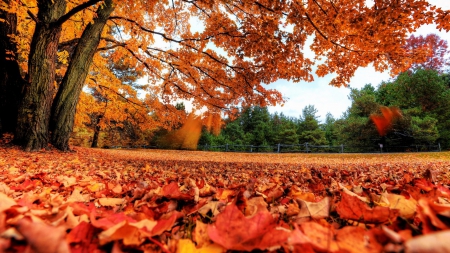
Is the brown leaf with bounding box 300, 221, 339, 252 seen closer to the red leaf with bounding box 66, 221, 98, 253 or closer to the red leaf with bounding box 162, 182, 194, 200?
the red leaf with bounding box 66, 221, 98, 253

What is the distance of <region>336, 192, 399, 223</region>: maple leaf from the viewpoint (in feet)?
2.18

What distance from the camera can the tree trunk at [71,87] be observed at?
6539 millimetres

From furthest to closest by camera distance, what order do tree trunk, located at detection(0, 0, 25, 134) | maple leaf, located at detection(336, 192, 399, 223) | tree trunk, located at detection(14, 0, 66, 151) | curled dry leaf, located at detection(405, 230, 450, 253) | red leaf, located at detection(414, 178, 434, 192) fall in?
tree trunk, located at detection(0, 0, 25, 134) → tree trunk, located at detection(14, 0, 66, 151) → red leaf, located at detection(414, 178, 434, 192) → maple leaf, located at detection(336, 192, 399, 223) → curled dry leaf, located at detection(405, 230, 450, 253)

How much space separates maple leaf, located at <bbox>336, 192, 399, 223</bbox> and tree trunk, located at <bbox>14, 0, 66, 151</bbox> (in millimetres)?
7024

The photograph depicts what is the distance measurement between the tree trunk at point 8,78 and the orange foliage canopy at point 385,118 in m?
24.9

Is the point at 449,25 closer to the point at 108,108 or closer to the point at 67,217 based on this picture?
the point at 67,217

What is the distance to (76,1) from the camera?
708 cm

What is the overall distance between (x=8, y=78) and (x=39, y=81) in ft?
4.83

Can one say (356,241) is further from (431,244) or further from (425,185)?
(425,185)

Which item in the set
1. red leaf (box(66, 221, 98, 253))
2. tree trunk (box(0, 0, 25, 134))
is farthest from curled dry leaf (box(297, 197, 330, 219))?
tree trunk (box(0, 0, 25, 134))

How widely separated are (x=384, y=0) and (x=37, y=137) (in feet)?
25.1

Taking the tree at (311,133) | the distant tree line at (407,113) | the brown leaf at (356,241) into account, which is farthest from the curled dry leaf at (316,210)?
the tree at (311,133)

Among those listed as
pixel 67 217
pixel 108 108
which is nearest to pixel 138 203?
pixel 67 217

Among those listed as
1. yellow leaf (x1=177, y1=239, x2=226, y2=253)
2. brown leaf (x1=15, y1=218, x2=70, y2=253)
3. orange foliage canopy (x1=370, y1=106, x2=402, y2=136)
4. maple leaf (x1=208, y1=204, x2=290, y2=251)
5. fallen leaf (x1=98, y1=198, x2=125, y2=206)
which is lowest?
fallen leaf (x1=98, y1=198, x2=125, y2=206)
